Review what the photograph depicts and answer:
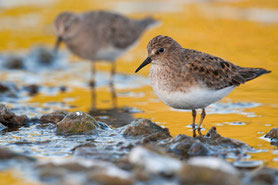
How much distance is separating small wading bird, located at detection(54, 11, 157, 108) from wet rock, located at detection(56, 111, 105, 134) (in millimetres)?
4525

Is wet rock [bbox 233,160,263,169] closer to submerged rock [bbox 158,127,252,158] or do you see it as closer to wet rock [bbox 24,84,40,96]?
submerged rock [bbox 158,127,252,158]

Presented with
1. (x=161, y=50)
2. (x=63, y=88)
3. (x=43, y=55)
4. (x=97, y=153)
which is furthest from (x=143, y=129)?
(x=43, y=55)

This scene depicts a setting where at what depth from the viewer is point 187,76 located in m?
6.91

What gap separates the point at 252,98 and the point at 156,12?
366 inches

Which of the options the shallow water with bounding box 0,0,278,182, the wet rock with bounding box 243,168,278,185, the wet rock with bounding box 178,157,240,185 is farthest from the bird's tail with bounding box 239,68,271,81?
the wet rock with bounding box 178,157,240,185

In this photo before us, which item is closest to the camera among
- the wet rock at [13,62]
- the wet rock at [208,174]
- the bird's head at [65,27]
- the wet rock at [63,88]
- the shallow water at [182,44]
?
the wet rock at [208,174]

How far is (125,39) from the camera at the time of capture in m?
12.7

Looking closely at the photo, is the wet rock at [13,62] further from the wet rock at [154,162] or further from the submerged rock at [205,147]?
the wet rock at [154,162]

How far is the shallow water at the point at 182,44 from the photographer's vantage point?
26.2 ft

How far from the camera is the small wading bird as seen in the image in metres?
12.2

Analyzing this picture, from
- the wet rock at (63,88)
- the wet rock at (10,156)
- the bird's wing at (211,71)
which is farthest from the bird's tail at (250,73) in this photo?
the wet rock at (63,88)

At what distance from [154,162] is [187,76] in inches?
82.2

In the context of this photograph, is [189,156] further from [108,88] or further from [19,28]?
A: [19,28]

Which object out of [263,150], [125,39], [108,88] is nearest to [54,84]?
[108,88]
